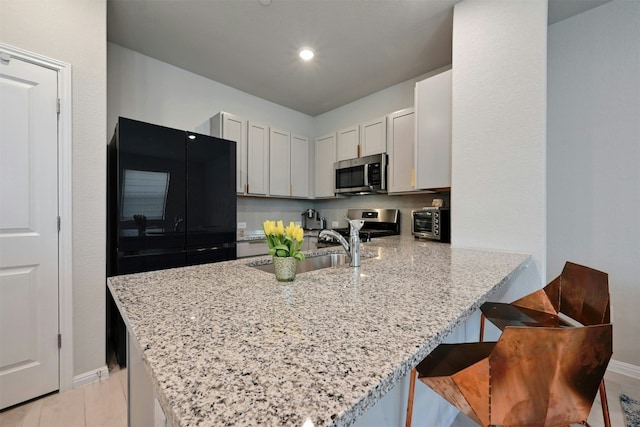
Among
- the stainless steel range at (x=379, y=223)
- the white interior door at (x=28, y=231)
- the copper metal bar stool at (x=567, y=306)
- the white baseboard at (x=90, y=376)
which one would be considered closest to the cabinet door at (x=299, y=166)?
the stainless steel range at (x=379, y=223)

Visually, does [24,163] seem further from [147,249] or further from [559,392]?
[559,392]

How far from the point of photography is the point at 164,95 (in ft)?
9.06

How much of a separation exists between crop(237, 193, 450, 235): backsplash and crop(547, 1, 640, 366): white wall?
97cm

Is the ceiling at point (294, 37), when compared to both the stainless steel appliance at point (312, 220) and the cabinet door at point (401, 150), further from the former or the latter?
the stainless steel appliance at point (312, 220)

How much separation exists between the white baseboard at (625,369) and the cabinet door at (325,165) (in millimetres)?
2866

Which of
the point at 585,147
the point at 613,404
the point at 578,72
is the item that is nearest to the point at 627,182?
the point at 585,147

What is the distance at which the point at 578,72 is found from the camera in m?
2.06

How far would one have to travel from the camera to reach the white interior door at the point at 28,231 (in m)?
1.54

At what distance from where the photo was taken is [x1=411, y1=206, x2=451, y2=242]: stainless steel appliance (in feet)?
7.47

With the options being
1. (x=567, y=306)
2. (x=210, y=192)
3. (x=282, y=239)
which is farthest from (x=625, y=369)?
(x=210, y=192)

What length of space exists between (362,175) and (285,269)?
226cm

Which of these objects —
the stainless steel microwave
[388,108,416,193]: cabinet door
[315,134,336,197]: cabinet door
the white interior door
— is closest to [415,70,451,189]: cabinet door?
[388,108,416,193]: cabinet door

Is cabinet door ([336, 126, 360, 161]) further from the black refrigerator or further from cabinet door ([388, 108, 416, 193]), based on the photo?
the black refrigerator

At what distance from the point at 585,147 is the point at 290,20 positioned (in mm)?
2489
